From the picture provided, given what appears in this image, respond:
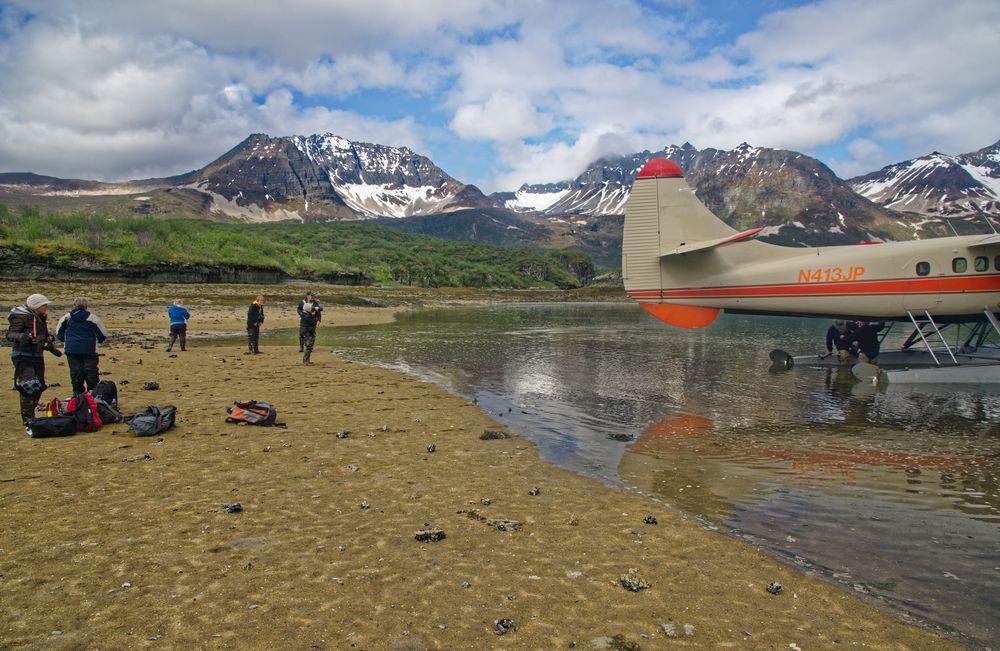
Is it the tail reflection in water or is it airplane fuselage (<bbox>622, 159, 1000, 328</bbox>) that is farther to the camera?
airplane fuselage (<bbox>622, 159, 1000, 328</bbox>)

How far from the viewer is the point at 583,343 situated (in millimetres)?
32906

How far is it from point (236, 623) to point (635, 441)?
8800mm

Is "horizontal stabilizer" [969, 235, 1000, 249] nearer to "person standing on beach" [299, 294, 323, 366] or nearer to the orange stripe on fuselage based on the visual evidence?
the orange stripe on fuselage

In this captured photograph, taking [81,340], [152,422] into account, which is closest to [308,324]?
[81,340]

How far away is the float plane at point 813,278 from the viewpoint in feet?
65.4

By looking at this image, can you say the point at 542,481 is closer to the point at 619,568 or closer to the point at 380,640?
the point at 619,568

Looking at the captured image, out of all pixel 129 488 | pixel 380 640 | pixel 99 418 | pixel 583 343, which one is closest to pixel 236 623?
pixel 380 640

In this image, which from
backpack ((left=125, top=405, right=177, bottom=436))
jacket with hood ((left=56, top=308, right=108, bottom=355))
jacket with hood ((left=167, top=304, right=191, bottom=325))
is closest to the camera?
backpack ((left=125, top=405, right=177, bottom=436))

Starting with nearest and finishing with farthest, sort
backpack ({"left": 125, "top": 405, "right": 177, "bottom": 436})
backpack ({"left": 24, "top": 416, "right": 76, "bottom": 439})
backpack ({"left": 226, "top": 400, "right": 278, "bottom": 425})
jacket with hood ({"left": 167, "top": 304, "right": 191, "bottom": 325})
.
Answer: backpack ({"left": 24, "top": 416, "right": 76, "bottom": 439})
backpack ({"left": 125, "top": 405, "right": 177, "bottom": 436})
backpack ({"left": 226, "top": 400, "right": 278, "bottom": 425})
jacket with hood ({"left": 167, "top": 304, "right": 191, "bottom": 325})

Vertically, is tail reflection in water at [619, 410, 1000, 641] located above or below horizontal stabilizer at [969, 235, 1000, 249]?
below

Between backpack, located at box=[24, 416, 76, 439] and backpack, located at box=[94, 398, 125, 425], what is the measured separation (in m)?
0.72

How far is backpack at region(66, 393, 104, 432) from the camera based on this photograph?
10195 millimetres

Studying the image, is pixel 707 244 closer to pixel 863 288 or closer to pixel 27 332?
pixel 863 288

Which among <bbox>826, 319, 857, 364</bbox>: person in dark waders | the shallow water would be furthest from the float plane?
the shallow water
